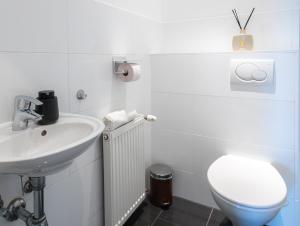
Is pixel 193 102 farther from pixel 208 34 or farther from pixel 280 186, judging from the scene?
pixel 280 186

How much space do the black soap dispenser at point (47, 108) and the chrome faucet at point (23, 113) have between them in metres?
0.05

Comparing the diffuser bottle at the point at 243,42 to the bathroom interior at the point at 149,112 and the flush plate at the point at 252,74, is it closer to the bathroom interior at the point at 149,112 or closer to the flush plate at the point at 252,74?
the bathroom interior at the point at 149,112

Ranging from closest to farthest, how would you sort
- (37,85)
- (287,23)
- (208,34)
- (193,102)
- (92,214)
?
(37,85), (92,214), (287,23), (193,102), (208,34)

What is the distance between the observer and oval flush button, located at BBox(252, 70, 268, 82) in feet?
4.82

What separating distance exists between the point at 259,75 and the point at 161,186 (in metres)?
1.02

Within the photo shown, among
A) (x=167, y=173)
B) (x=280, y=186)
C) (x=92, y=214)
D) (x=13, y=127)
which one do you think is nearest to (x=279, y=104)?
(x=280, y=186)

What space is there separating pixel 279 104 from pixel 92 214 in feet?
4.31

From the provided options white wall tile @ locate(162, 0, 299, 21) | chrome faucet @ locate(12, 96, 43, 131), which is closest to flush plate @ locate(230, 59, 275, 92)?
white wall tile @ locate(162, 0, 299, 21)

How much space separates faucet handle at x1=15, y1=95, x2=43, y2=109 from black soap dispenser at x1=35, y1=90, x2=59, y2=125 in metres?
0.06

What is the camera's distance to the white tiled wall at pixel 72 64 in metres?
0.93

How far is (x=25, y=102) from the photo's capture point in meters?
0.91

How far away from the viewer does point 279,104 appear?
1.48 m

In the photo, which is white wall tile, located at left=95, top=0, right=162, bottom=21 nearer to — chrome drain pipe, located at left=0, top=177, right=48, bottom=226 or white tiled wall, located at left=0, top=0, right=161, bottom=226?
white tiled wall, located at left=0, top=0, right=161, bottom=226

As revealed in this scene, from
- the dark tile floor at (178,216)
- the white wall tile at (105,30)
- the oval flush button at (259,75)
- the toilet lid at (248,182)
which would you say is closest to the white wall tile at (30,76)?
the white wall tile at (105,30)
